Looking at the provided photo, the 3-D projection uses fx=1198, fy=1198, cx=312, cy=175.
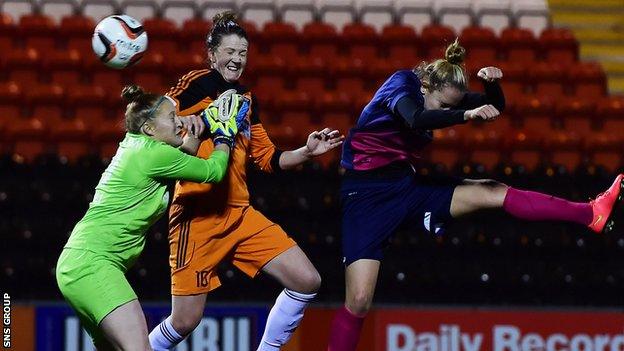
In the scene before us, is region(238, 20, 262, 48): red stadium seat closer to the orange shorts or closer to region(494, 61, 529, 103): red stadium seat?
region(494, 61, 529, 103): red stadium seat

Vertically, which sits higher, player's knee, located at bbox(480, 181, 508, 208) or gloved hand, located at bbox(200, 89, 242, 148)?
gloved hand, located at bbox(200, 89, 242, 148)

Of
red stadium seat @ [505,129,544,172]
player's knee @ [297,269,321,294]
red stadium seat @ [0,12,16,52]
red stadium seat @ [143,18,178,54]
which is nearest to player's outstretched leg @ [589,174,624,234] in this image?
player's knee @ [297,269,321,294]

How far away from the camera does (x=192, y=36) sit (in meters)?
12.2

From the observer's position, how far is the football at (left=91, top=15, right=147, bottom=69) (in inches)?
237

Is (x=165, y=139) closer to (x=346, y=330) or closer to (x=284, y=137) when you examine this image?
(x=346, y=330)

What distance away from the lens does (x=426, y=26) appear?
12953mm

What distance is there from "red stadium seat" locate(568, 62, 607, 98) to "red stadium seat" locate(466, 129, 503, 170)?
1.88 m

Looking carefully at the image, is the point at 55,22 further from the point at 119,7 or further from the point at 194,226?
the point at 194,226

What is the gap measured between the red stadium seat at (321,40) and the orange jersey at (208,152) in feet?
20.9

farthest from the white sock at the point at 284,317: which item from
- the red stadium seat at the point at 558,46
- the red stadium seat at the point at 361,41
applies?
the red stadium seat at the point at 558,46

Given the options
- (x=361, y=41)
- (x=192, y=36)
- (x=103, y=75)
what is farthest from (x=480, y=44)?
(x=103, y=75)

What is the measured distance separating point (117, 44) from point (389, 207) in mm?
1592

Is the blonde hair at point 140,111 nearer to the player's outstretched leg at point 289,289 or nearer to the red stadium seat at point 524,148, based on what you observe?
the player's outstretched leg at point 289,289

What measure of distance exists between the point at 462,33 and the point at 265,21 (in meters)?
2.13
